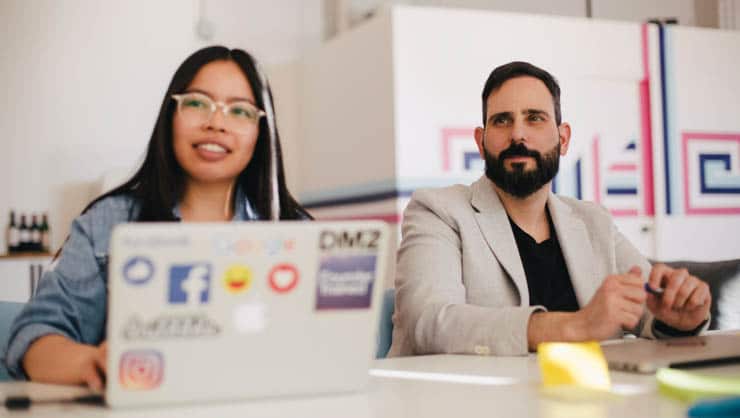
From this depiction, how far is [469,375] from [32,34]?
4219mm

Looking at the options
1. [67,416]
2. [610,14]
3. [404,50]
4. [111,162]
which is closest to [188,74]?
[67,416]

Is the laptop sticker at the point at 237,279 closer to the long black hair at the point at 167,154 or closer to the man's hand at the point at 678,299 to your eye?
the long black hair at the point at 167,154

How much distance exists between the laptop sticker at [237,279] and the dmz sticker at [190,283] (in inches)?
0.8

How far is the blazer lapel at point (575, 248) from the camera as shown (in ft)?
6.53

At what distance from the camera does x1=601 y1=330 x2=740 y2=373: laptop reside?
4.00 feet

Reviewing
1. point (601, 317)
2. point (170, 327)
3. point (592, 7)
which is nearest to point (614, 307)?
point (601, 317)

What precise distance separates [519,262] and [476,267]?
101mm

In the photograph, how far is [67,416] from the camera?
92cm

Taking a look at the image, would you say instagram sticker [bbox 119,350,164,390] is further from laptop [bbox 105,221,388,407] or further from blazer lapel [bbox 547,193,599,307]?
blazer lapel [bbox 547,193,599,307]

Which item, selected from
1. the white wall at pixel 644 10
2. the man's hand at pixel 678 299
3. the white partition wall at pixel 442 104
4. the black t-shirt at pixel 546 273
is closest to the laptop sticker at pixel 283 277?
the man's hand at pixel 678 299

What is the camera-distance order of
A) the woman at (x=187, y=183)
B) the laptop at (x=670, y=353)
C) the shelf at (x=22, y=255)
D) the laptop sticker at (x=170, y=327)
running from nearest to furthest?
1. the laptop sticker at (x=170, y=327)
2. the laptop at (x=670, y=353)
3. the woman at (x=187, y=183)
4. the shelf at (x=22, y=255)

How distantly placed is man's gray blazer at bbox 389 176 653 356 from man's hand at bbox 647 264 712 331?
0.12m

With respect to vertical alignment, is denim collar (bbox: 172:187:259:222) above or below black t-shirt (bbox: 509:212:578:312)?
above

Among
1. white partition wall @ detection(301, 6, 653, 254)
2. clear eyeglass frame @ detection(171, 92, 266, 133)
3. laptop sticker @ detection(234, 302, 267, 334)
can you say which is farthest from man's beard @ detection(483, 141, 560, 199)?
white partition wall @ detection(301, 6, 653, 254)
